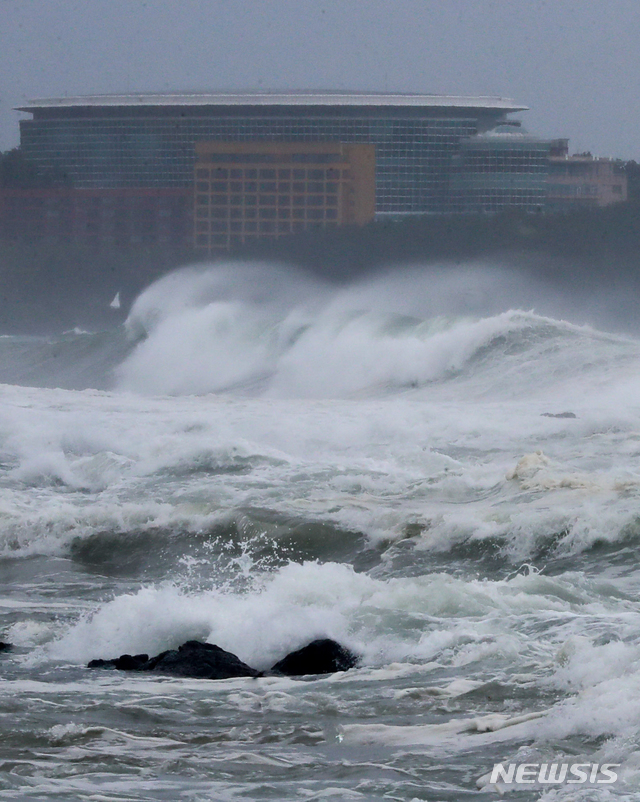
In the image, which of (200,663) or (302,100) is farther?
(302,100)

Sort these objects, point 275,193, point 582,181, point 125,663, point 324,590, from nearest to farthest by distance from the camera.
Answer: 1. point 125,663
2. point 324,590
3. point 582,181
4. point 275,193

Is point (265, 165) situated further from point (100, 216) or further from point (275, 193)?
point (100, 216)

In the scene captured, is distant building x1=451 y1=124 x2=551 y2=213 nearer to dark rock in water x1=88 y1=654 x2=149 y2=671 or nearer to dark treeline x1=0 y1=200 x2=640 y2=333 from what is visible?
dark treeline x1=0 y1=200 x2=640 y2=333

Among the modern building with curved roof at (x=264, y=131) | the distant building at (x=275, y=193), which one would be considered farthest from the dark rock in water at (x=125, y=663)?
the modern building with curved roof at (x=264, y=131)

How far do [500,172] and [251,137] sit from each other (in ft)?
48.2

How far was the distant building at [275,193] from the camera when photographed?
2520 inches

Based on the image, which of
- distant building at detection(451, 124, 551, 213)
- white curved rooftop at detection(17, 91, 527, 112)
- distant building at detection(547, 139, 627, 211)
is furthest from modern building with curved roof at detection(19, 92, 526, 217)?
distant building at detection(547, 139, 627, 211)

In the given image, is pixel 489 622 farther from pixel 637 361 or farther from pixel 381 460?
pixel 637 361

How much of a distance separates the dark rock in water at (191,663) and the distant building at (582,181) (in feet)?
178

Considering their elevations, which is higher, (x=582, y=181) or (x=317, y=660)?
(x=582, y=181)

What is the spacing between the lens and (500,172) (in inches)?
2680

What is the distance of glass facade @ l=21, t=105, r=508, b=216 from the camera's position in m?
71.4

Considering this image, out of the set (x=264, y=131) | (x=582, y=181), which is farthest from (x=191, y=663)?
(x=264, y=131)

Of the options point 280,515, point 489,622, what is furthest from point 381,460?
point 489,622
